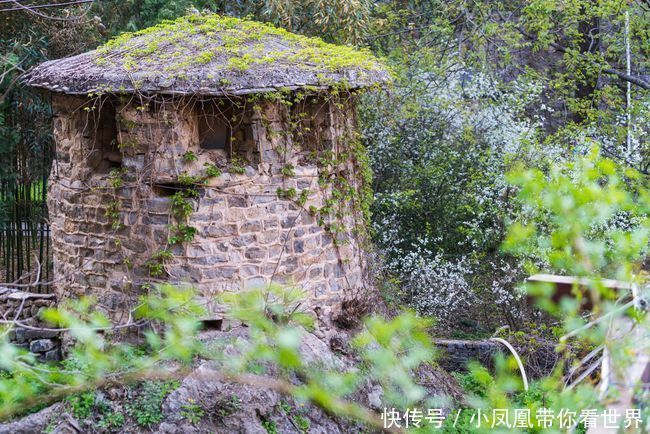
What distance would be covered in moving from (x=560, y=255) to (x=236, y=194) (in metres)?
4.27

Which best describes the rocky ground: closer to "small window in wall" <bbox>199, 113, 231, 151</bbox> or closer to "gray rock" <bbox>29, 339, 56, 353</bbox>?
"small window in wall" <bbox>199, 113, 231, 151</bbox>

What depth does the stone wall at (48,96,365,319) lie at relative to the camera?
6441 millimetres

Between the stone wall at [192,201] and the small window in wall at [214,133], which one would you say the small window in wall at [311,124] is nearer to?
the stone wall at [192,201]

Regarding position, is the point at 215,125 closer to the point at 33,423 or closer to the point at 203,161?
the point at 203,161

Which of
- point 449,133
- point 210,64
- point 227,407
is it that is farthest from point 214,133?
point 449,133

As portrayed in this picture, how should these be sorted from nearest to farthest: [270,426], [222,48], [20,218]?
[270,426] < [222,48] < [20,218]

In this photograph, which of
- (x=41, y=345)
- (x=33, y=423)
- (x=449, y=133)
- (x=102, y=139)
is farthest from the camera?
(x=449, y=133)

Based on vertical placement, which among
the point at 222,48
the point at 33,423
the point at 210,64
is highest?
the point at 222,48

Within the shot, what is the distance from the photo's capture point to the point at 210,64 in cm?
633

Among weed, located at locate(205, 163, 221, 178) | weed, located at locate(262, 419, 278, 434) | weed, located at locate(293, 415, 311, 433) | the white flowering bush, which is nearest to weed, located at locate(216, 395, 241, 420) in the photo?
weed, located at locate(262, 419, 278, 434)

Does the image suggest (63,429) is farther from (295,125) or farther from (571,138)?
(571,138)

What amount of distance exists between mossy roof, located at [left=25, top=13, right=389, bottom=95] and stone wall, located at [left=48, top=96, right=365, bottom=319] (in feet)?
0.82

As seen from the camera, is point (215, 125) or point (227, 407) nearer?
point (227, 407)

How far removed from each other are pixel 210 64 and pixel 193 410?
8.93 ft
